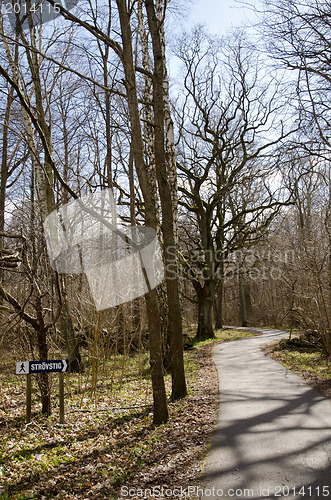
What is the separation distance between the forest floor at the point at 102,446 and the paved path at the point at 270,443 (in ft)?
0.83

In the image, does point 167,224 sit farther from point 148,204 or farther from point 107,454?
point 107,454

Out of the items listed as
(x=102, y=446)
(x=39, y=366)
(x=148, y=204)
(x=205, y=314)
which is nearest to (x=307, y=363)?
(x=102, y=446)

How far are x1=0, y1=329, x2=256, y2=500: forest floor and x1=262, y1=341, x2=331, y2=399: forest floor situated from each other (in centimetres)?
223

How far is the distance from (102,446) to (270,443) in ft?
7.40

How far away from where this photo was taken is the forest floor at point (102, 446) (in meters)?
3.81

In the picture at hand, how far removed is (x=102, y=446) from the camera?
5035 mm

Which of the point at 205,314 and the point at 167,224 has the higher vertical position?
the point at 167,224

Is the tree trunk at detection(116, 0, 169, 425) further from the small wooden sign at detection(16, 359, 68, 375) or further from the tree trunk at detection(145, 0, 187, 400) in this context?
the small wooden sign at detection(16, 359, 68, 375)

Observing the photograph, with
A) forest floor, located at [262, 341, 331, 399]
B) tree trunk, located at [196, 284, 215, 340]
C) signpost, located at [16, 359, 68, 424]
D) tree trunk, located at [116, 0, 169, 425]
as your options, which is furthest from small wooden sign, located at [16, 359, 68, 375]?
tree trunk, located at [196, 284, 215, 340]

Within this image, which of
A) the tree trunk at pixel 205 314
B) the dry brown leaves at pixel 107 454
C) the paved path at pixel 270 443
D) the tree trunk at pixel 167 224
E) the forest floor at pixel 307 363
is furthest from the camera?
the tree trunk at pixel 205 314

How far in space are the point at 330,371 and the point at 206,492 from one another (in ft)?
20.4

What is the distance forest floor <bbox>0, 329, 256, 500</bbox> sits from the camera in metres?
3.81

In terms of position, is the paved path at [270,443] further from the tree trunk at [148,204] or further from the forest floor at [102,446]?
the tree trunk at [148,204]

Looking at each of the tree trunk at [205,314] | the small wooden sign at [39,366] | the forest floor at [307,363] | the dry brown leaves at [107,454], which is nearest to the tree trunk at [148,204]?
the dry brown leaves at [107,454]
